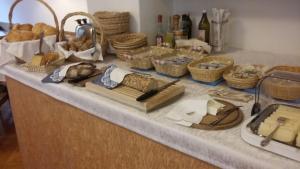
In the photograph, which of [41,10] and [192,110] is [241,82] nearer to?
[192,110]

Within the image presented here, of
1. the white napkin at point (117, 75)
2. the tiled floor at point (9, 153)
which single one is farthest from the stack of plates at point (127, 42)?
the tiled floor at point (9, 153)

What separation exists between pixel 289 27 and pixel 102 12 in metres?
0.98

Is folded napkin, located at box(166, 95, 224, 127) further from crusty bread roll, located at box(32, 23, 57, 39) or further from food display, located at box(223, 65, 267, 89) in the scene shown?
crusty bread roll, located at box(32, 23, 57, 39)

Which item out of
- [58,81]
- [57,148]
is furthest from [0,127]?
[58,81]

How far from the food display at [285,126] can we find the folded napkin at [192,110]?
0.56 feet

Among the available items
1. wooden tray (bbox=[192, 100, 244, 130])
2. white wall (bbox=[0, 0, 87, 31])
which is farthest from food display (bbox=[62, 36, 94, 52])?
white wall (bbox=[0, 0, 87, 31])

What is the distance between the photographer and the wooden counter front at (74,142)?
3.19 feet

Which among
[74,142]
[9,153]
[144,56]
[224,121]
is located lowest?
[9,153]

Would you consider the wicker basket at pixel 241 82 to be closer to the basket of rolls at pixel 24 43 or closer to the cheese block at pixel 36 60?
the cheese block at pixel 36 60

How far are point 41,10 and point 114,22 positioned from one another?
171 centimetres

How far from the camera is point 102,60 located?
4.95ft

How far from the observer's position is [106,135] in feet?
3.69

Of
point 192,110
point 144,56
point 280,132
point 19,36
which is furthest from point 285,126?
point 19,36

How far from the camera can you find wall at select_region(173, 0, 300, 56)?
4.69 ft
